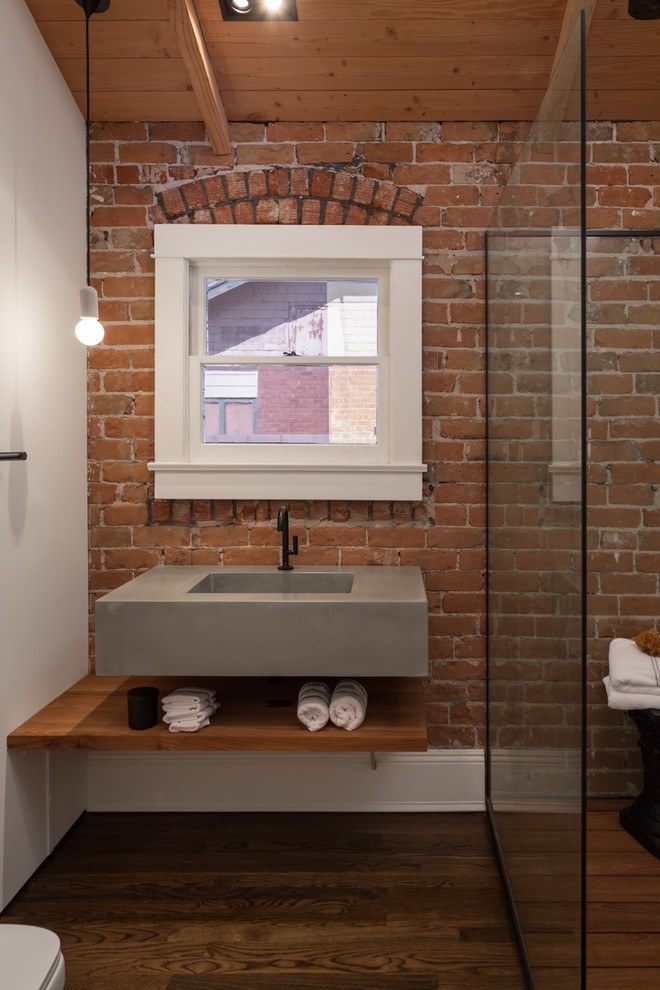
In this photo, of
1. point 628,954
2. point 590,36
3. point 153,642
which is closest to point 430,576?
point 153,642

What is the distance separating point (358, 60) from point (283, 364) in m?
1.04

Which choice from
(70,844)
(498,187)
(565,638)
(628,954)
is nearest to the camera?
A: (565,638)

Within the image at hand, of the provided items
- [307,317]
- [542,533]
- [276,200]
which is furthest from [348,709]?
[276,200]

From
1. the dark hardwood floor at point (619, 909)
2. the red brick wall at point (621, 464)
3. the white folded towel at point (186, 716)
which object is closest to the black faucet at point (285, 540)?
the white folded towel at point (186, 716)

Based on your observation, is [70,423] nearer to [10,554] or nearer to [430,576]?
[10,554]

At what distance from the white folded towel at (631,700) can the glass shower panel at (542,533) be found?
0.37 meters

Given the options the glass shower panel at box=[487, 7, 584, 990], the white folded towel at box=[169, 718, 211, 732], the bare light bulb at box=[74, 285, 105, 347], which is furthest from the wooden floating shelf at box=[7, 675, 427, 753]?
the bare light bulb at box=[74, 285, 105, 347]

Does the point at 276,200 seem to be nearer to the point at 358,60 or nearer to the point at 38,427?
the point at 358,60

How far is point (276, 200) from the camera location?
2723 millimetres

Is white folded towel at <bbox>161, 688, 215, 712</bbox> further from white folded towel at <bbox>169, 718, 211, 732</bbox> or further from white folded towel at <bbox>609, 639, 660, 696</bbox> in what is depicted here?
white folded towel at <bbox>609, 639, 660, 696</bbox>

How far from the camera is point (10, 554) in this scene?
84.7 inches

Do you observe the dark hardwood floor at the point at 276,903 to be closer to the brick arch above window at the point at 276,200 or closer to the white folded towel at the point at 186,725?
the white folded towel at the point at 186,725

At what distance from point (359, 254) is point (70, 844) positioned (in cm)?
230

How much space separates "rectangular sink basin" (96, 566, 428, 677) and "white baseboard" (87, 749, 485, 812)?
0.85 m
